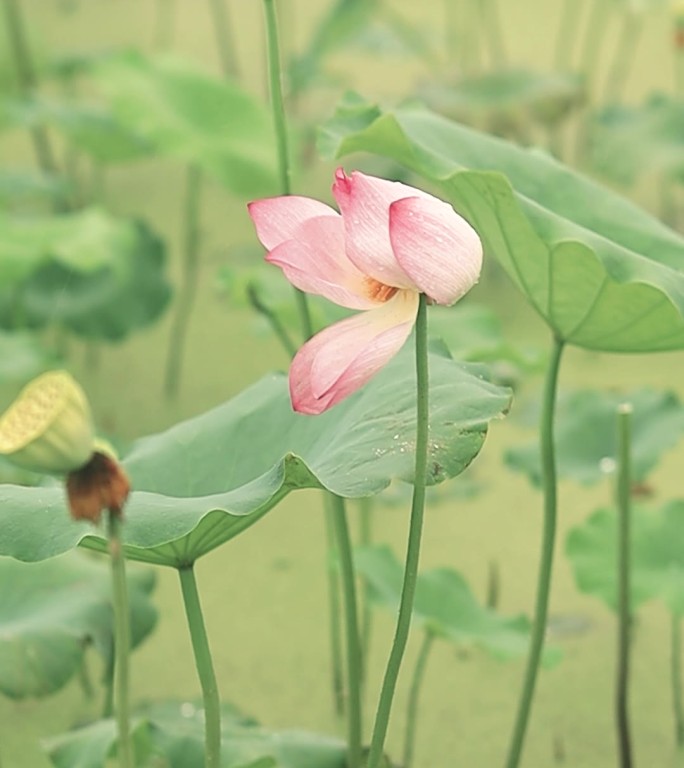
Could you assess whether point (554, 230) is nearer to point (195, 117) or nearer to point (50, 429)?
point (50, 429)

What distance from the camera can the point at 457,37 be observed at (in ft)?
11.7

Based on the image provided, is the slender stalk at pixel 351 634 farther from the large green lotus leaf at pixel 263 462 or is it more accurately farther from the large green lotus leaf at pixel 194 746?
the large green lotus leaf at pixel 263 462

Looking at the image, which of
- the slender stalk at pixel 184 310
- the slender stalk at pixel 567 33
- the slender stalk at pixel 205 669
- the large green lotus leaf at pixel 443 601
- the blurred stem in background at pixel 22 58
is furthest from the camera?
the slender stalk at pixel 567 33

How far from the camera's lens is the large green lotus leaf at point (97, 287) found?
216 centimetres

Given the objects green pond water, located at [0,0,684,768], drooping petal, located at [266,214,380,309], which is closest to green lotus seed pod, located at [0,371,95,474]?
drooping petal, located at [266,214,380,309]

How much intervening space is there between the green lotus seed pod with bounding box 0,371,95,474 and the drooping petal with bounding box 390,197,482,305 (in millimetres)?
181

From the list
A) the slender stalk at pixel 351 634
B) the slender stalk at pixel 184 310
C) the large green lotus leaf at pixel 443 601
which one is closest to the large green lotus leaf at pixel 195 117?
the slender stalk at pixel 184 310

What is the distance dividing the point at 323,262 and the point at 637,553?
0.77 metres

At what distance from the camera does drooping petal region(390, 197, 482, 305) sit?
0.82 meters

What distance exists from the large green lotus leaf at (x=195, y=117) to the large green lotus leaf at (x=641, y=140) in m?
0.51

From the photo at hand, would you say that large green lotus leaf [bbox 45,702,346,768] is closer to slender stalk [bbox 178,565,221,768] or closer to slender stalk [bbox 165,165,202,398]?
slender stalk [bbox 178,565,221,768]

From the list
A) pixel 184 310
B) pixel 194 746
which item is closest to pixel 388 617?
pixel 194 746

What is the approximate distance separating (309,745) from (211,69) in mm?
2674

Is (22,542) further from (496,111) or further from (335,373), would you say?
(496,111)
